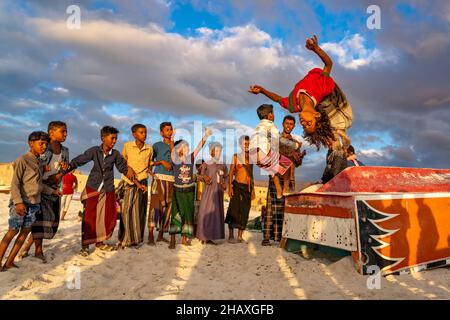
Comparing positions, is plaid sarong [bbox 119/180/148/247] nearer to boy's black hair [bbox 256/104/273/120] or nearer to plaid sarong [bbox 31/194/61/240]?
plaid sarong [bbox 31/194/61/240]

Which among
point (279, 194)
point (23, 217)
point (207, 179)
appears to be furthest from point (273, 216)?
point (23, 217)

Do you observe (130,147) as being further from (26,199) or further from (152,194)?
(26,199)

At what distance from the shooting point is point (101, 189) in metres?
4.82

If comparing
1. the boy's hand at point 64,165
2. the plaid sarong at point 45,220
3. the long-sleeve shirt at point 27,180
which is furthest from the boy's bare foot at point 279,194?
the long-sleeve shirt at point 27,180

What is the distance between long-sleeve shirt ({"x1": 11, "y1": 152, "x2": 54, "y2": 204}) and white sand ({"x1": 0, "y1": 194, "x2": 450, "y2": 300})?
84cm

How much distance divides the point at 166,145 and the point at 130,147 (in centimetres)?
59

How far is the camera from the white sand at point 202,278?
3.04 meters

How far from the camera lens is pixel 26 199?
3822mm

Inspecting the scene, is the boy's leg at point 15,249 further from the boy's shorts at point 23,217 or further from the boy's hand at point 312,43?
the boy's hand at point 312,43

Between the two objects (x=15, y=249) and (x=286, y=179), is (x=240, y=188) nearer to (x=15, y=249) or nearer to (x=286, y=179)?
(x=286, y=179)

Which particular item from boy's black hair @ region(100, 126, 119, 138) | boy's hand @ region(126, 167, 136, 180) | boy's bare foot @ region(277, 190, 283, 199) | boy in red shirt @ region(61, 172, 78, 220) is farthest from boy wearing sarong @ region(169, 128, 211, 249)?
boy in red shirt @ region(61, 172, 78, 220)

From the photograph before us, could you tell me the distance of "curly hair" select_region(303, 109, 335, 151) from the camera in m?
4.66

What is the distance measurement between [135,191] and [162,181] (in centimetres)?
47
